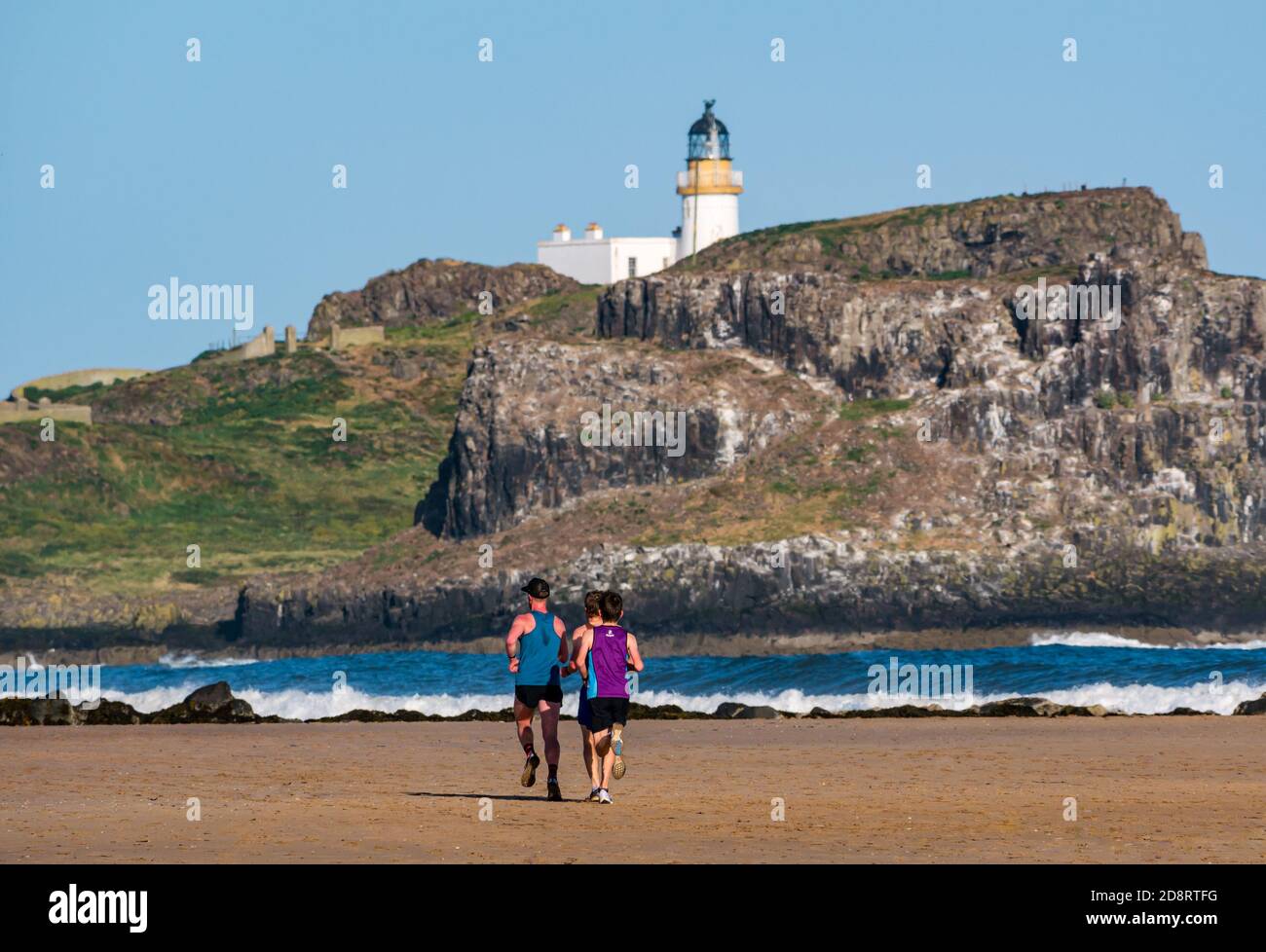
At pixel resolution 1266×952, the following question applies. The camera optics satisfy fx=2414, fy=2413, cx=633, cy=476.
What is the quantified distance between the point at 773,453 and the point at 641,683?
264 ft

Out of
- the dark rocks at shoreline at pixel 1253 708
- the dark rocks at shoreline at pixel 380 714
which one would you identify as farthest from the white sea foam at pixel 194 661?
the dark rocks at shoreline at pixel 1253 708

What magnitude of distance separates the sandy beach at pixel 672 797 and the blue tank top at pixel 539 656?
1265 millimetres

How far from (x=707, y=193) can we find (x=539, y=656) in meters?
161

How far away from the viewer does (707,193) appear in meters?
183

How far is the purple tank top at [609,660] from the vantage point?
23828 mm

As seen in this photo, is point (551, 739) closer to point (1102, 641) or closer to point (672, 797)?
point (672, 797)

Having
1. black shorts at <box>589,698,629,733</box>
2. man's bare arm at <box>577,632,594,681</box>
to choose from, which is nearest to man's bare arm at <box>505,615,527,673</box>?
man's bare arm at <box>577,632,594,681</box>

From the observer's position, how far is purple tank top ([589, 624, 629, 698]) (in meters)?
23.8

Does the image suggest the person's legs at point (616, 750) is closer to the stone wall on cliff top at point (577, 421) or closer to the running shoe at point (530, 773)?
the running shoe at point (530, 773)

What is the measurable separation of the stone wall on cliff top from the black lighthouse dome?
21606mm

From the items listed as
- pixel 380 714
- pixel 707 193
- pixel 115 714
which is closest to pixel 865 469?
pixel 707 193

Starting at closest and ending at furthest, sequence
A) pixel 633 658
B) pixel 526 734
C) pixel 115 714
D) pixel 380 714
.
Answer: pixel 633 658 < pixel 526 734 < pixel 115 714 < pixel 380 714

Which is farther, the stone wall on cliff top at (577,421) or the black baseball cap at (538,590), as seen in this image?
the stone wall on cliff top at (577,421)
